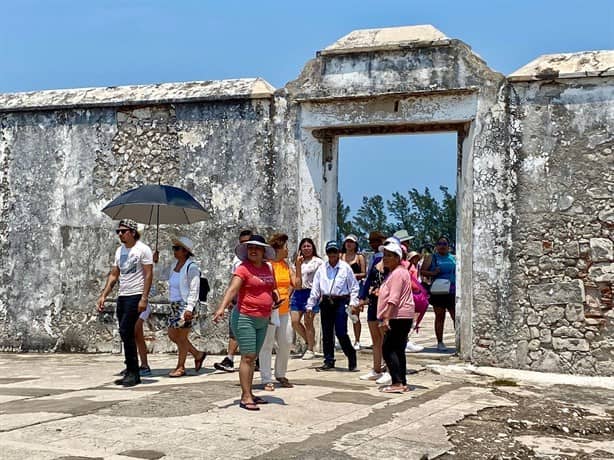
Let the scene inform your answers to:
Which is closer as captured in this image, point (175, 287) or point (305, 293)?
point (175, 287)

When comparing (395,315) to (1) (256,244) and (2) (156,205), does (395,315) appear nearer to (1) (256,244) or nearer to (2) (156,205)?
(1) (256,244)

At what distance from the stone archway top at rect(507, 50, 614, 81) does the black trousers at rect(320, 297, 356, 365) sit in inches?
140

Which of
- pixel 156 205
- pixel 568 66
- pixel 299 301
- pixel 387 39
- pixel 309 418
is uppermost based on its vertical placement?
pixel 387 39

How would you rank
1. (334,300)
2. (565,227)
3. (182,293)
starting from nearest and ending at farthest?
(182,293) → (334,300) → (565,227)

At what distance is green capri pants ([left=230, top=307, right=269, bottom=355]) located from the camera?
7074mm

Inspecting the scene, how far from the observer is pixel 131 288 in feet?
27.7

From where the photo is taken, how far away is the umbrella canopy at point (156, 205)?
9.15 m

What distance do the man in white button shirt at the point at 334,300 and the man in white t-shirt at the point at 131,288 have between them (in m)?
2.10

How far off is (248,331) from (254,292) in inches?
14.2

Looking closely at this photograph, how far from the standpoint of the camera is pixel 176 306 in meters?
9.03

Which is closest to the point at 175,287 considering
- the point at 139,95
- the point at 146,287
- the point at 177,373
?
the point at 146,287

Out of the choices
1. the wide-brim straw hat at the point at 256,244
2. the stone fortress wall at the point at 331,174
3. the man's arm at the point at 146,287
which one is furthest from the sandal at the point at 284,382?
the stone fortress wall at the point at 331,174

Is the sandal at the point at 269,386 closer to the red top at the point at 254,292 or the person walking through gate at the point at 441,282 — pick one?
the red top at the point at 254,292

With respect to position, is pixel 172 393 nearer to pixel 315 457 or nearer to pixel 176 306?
pixel 176 306
